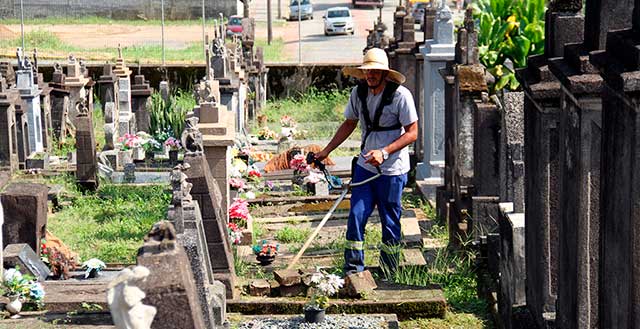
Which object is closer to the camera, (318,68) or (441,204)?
(441,204)

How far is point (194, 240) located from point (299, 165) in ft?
32.4

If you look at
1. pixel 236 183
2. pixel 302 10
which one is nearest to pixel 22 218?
pixel 236 183

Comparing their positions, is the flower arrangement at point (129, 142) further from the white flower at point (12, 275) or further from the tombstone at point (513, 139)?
the white flower at point (12, 275)

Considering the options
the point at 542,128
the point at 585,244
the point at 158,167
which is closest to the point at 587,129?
the point at 585,244

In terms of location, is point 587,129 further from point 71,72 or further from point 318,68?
point 318,68

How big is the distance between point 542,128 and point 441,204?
6424 mm

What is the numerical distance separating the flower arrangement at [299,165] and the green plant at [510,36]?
268 centimetres

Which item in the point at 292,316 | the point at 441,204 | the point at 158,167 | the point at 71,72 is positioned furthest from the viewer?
the point at 71,72

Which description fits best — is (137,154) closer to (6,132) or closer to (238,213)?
(6,132)

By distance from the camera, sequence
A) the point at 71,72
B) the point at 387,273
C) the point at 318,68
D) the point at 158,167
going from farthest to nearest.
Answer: the point at 318,68
the point at 71,72
the point at 158,167
the point at 387,273

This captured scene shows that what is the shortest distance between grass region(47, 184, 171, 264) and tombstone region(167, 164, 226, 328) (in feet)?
13.5

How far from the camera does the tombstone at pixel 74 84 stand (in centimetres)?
2539

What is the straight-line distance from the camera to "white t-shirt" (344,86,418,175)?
33.1 ft

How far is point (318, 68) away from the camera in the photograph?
34250 millimetres
